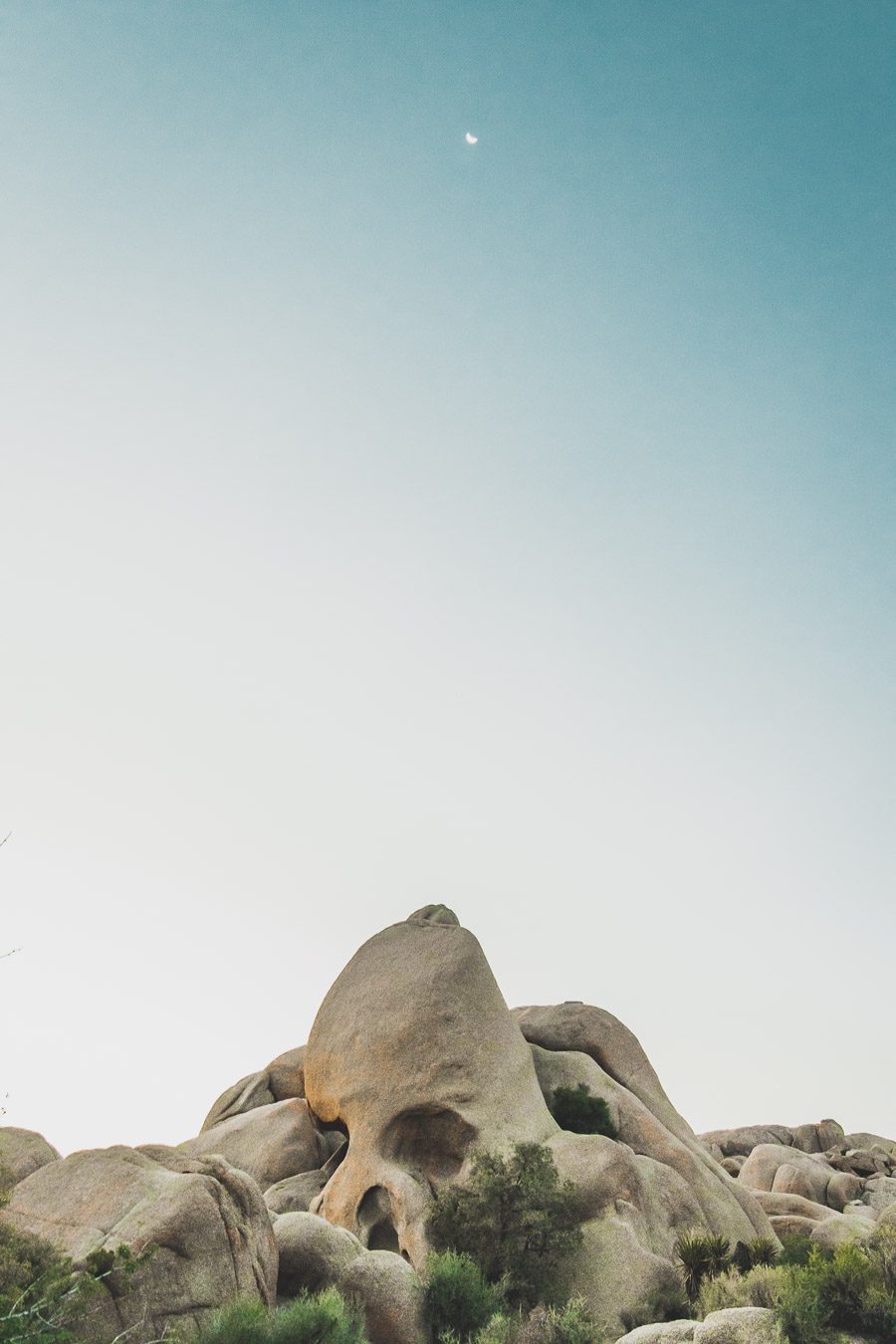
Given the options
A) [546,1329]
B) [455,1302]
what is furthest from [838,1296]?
[455,1302]

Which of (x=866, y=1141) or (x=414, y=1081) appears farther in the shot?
(x=866, y=1141)

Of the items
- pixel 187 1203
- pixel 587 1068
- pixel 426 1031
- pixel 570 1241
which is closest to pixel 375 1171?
pixel 426 1031

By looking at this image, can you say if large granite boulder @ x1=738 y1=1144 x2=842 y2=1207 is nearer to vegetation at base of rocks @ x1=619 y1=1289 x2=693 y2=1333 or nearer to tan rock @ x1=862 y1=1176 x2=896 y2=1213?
tan rock @ x1=862 y1=1176 x2=896 y2=1213

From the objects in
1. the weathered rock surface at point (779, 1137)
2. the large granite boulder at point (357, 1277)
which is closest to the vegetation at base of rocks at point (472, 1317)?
the large granite boulder at point (357, 1277)

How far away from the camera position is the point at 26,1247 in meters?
13.7

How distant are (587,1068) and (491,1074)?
5.50 m

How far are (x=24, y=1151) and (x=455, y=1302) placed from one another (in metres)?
8.79

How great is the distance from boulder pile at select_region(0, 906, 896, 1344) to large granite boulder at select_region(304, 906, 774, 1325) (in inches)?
2.1

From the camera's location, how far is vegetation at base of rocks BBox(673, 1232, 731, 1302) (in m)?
23.4

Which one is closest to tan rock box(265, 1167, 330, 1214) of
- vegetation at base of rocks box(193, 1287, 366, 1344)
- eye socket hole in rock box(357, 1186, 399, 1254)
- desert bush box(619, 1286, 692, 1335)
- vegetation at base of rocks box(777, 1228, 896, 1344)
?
eye socket hole in rock box(357, 1186, 399, 1254)

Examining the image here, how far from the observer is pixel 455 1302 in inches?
738

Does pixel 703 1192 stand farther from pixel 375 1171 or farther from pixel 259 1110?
pixel 259 1110

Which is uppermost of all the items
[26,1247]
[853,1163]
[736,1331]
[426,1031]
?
[426,1031]

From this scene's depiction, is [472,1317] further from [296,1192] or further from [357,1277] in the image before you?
[296,1192]
